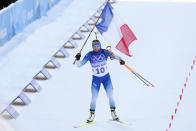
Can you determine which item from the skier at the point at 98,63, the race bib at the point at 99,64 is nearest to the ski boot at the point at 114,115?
the skier at the point at 98,63

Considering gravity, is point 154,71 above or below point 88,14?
below

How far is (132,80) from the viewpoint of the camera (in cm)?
909

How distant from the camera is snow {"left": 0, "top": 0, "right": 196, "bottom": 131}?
7223 mm

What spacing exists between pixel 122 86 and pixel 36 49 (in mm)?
3660

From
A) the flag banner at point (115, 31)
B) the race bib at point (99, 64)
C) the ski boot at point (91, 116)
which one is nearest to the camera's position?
the race bib at point (99, 64)

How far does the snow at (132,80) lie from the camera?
722 cm

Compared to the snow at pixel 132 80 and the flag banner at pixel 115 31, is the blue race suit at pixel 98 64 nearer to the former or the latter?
the flag banner at pixel 115 31

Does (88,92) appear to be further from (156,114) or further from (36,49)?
(36,49)

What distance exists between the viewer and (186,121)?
23.6 feet

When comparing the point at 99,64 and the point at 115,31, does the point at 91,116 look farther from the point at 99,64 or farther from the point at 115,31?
the point at 115,31

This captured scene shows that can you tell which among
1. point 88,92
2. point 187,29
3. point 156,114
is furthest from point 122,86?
point 187,29

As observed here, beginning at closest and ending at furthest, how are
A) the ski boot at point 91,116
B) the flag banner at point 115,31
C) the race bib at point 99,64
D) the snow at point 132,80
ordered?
1. the race bib at point 99,64
2. the ski boot at point 91,116
3. the flag banner at point 115,31
4. the snow at point 132,80


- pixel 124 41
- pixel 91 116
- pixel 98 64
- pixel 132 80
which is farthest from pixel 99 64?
pixel 132 80

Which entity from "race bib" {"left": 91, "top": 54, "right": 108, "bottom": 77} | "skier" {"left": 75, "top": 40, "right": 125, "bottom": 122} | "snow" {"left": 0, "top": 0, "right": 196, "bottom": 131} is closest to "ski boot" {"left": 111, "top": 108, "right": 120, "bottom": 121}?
"snow" {"left": 0, "top": 0, "right": 196, "bottom": 131}
